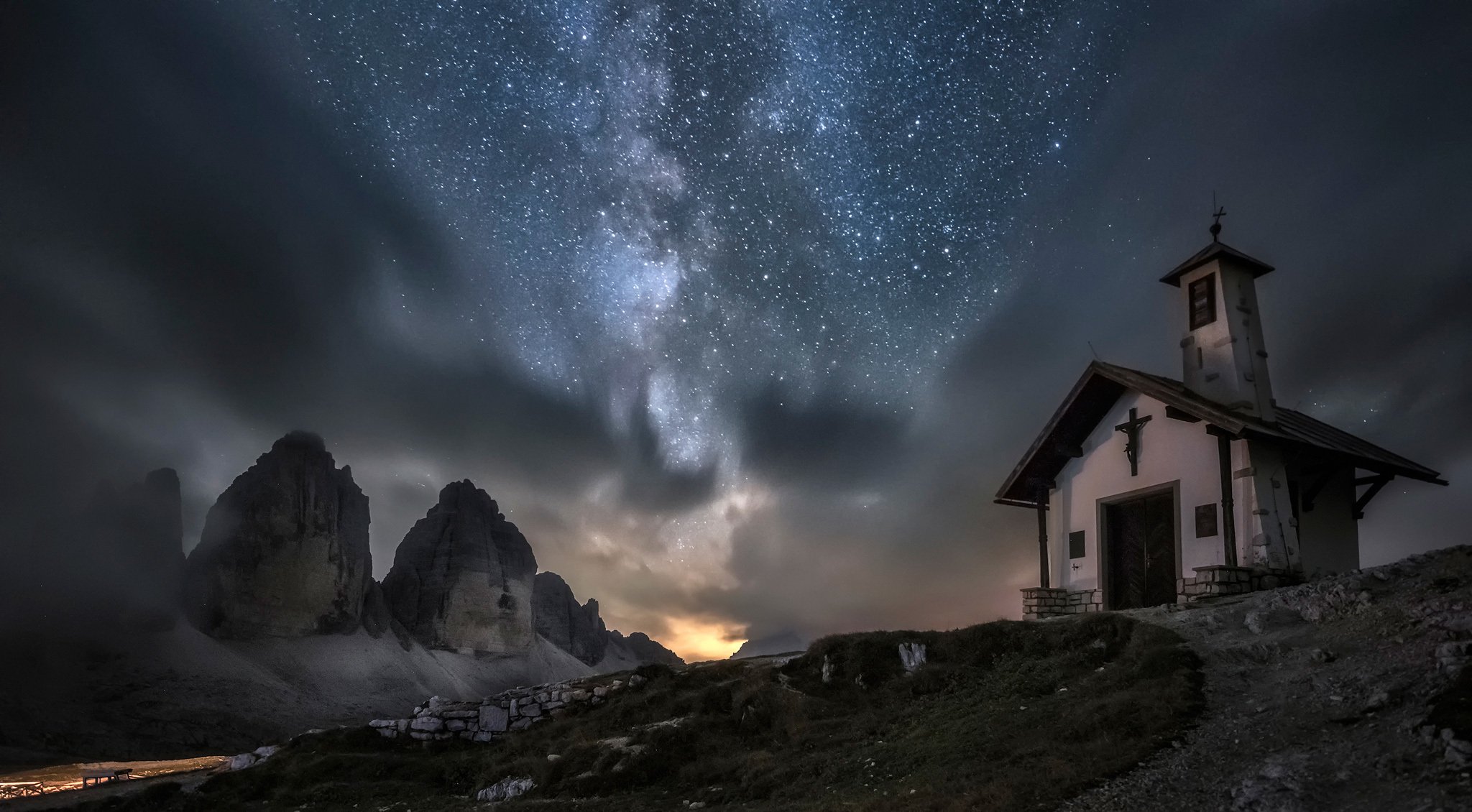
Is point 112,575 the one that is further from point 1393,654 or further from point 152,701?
point 1393,654

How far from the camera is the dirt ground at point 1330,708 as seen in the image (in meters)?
8.64

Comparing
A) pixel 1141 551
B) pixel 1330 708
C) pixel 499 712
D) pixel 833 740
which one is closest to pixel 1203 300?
pixel 1141 551

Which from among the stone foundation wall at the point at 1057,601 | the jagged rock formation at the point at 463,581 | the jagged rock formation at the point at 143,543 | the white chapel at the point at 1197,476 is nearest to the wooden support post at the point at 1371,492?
the white chapel at the point at 1197,476

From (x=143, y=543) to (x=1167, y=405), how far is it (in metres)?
162

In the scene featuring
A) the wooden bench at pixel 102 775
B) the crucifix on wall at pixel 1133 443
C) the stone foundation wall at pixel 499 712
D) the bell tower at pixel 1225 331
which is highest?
the bell tower at pixel 1225 331

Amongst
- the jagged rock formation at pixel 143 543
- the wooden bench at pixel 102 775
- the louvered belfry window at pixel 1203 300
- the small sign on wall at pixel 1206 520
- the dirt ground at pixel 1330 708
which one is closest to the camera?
the dirt ground at pixel 1330 708

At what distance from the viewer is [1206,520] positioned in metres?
22.6

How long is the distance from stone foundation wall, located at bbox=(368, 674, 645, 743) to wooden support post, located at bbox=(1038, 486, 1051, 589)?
43.8 feet

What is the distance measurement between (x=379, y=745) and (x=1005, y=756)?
68.3 feet

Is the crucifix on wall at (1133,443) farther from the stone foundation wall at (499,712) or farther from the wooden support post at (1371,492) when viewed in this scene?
the stone foundation wall at (499,712)

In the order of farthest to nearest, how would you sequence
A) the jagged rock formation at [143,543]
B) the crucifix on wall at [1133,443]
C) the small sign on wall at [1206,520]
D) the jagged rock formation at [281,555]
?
the jagged rock formation at [281,555] < the jagged rock formation at [143,543] < the crucifix on wall at [1133,443] < the small sign on wall at [1206,520]

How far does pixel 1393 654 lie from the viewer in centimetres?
1188

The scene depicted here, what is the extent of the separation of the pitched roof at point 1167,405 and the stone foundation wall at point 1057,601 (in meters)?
3.60

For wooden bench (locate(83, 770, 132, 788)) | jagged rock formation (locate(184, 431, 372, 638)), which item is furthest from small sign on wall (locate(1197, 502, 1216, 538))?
jagged rock formation (locate(184, 431, 372, 638))
